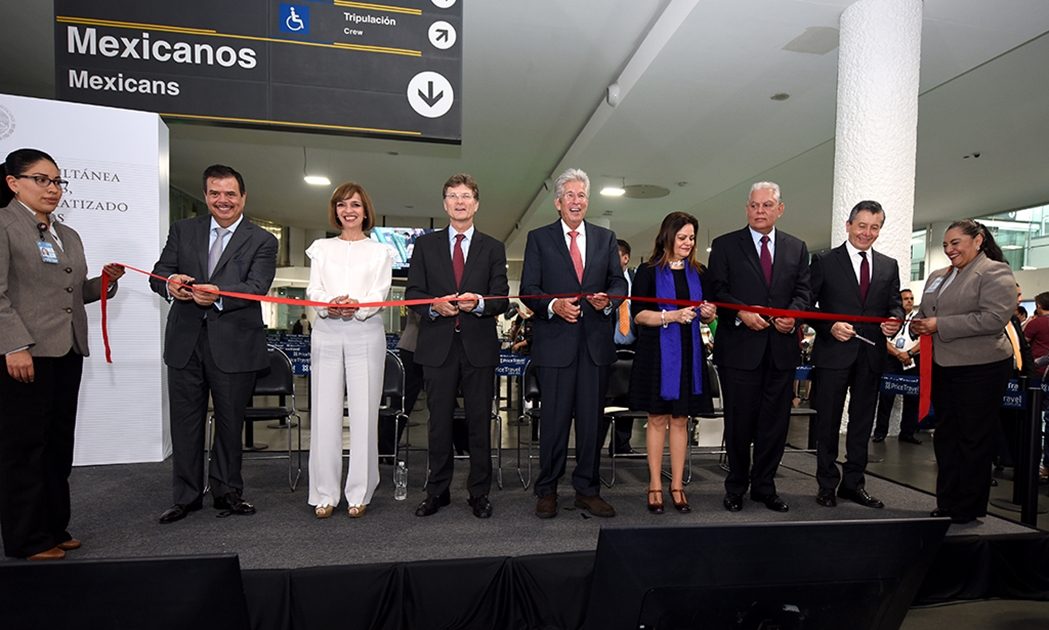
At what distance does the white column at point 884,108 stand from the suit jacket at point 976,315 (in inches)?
46.5

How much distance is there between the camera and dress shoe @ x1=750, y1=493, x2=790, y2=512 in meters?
3.17

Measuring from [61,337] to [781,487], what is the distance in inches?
156

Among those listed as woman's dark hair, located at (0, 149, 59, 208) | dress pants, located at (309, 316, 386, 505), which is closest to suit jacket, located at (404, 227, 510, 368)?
dress pants, located at (309, 316, 386, 505)

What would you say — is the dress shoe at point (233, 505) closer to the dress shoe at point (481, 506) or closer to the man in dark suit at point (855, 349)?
the dress shoe at point (481, 506)

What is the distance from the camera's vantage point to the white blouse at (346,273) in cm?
303

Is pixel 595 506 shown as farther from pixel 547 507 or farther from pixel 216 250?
pixel 216 250

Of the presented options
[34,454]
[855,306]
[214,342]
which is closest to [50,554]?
[34,454]

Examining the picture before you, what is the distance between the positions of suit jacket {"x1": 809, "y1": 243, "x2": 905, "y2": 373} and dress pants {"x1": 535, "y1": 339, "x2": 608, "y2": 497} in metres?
1.37

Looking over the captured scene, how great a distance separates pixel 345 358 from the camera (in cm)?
304

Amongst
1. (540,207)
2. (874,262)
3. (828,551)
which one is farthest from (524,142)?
(828,551)

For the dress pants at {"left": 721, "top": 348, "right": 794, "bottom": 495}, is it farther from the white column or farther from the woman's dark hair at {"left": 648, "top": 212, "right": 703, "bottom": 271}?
the white column

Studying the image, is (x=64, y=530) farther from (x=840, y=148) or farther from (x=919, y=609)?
(x=840, y=148)

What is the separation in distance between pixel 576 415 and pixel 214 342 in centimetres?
190

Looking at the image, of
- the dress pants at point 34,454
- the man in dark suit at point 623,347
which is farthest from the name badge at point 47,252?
the man in dark suit at point 623,347
